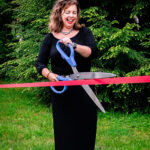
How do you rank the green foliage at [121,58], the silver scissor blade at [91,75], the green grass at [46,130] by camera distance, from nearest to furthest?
the silver scissor blade at [91,75] → the green grass at [46,130] → the green foliage at [121,58]

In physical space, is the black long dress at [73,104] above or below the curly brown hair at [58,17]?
below

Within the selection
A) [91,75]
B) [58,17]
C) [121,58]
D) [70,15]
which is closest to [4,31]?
[121,58]

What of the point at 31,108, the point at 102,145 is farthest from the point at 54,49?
the point at 31,108

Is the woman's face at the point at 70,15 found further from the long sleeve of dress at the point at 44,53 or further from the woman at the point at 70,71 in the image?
the long sleeve of dress at the point at 44,53

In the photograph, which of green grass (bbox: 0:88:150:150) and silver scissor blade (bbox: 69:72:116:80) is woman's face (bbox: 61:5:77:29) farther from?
green grass (bbox: 0:88:150:150)

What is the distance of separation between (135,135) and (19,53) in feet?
13.4

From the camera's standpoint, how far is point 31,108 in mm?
5637

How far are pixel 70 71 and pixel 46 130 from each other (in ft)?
7.91

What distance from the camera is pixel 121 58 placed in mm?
4742

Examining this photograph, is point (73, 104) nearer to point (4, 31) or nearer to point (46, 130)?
point (46, 130)

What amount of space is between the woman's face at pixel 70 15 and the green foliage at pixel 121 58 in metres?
2.41

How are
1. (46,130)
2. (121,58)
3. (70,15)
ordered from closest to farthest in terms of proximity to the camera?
(70,15) < (46,130) < (121,58)

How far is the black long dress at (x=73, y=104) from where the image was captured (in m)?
2.05

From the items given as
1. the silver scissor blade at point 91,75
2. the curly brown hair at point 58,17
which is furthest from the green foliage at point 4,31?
the silver scissor blade at point 91,75
